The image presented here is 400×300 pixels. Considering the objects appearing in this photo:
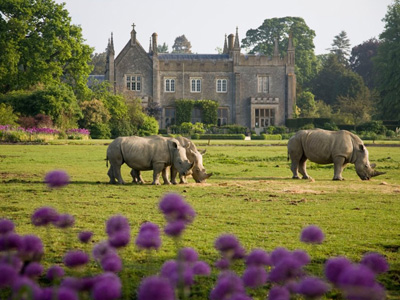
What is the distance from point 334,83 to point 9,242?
89.8 metres

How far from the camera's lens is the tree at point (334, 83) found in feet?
281

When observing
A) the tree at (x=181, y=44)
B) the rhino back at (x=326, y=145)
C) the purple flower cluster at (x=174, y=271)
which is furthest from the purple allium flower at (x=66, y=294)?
the tree at (x=181, y=44)

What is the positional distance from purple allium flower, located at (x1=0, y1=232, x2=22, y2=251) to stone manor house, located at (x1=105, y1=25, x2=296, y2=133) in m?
66.9

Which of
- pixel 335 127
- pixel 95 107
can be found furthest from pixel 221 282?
pixel 335 127

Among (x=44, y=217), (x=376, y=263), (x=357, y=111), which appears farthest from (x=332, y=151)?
(x=357, y=111)

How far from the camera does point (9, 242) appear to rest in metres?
2.79

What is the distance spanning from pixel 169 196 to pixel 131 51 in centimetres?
6819

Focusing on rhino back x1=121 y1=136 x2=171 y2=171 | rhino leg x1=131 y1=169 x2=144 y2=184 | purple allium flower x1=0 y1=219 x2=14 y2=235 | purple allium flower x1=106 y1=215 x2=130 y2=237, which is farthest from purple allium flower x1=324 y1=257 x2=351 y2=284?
rhino leg x1=131 y1=169 x2=144 y2=184

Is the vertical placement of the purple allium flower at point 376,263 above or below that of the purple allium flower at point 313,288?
below

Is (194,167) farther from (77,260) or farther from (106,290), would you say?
(106,290)

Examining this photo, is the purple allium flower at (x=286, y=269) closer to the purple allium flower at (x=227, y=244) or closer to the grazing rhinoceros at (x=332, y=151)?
the purple allium flower at (x=227, y=244)

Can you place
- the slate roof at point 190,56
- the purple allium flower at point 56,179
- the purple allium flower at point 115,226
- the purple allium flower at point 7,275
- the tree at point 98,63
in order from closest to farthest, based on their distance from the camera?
1. the purple allium flower at point 7,275
2. the purple allium flower at point 115,226
3. the purple allium flower at point 56,179
4. the slate roof at point 190,56
5. the tree at point 98,63

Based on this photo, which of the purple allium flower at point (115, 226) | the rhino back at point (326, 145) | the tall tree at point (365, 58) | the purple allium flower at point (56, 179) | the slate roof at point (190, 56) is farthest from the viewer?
the tall tree at point (365, 58)

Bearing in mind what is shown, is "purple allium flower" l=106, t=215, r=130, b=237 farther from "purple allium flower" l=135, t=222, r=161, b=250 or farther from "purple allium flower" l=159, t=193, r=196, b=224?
"purple allium flower" l=159, t=193, r=196, b=224
